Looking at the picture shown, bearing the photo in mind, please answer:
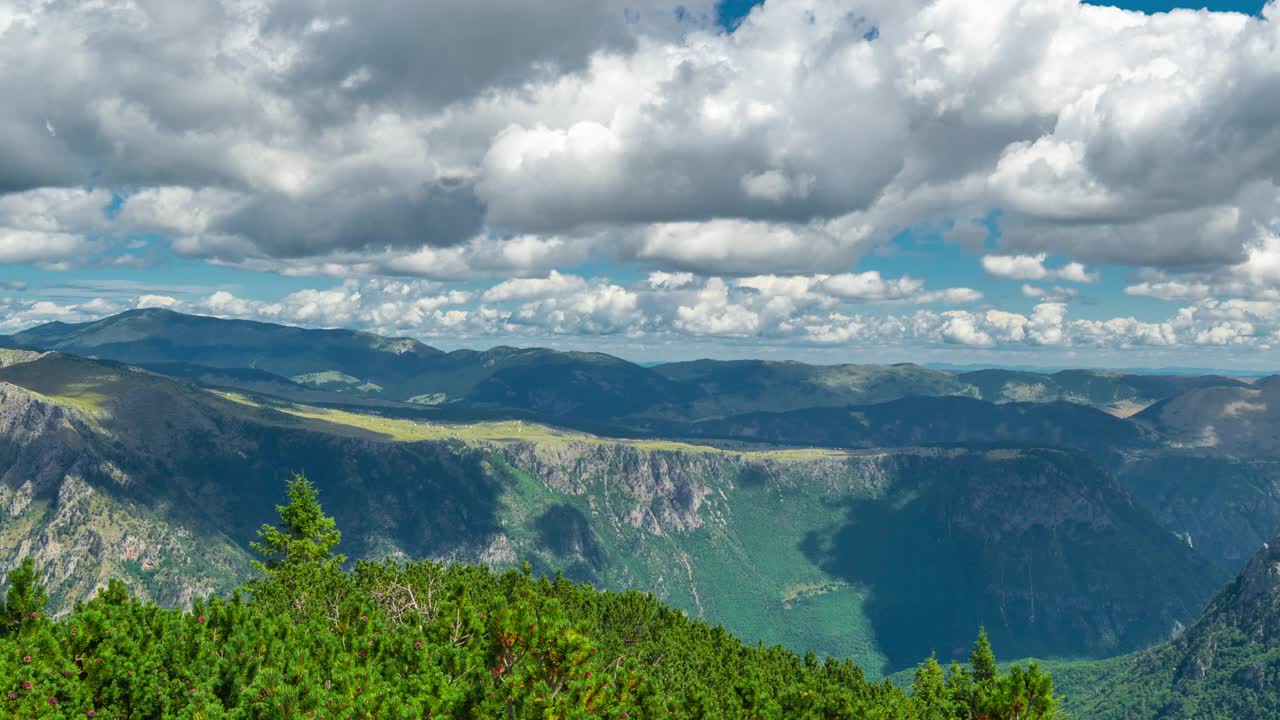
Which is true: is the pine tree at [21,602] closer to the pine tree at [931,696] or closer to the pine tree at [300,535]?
the pine tree at [300,535]

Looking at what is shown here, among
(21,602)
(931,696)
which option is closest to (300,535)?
(21,602)

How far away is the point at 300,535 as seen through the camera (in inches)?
5664

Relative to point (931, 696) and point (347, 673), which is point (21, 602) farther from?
point (931, 696)

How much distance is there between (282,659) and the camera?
51719mm

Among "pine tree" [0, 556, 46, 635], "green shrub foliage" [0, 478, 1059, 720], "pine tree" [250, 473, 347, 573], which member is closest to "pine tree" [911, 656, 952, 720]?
"green shrub foliage" [0, 478, 1059, 720]

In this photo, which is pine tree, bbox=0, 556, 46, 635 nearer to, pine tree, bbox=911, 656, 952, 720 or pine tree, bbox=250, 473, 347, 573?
pine tree, bbox=250, 473, 347, 573

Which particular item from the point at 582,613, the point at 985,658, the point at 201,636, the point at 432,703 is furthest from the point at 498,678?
the point at 985,658

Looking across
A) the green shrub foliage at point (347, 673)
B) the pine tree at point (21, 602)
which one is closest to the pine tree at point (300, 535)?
the green shrub foliage at point (347, 673)

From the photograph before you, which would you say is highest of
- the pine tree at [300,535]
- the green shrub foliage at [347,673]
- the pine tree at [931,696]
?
the green shrub foliage at [347,673]

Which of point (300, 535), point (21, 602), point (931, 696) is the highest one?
point (21, 602)

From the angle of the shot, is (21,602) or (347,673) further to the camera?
(21,602)

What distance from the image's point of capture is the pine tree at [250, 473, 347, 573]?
449 feet

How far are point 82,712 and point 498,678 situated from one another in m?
23.0

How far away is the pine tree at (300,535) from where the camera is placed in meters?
137
